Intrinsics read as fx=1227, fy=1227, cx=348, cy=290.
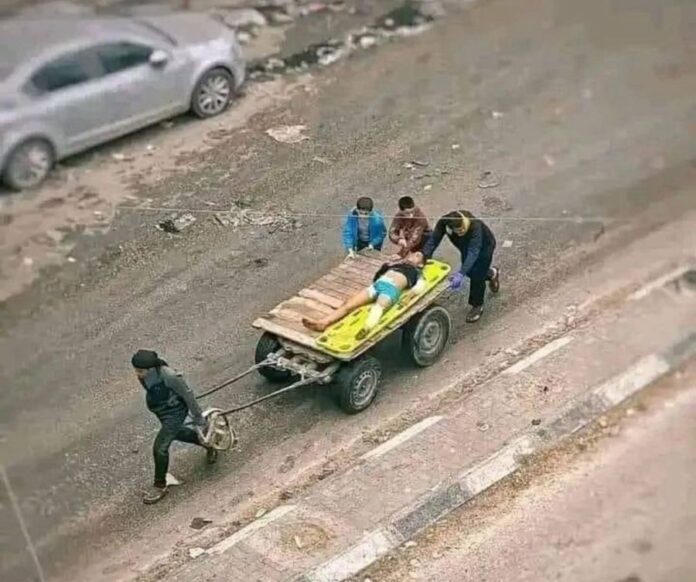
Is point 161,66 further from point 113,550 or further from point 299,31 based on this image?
Answer: point 113,550

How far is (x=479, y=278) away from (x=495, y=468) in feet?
5.32

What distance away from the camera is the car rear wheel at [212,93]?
1173 centimetres

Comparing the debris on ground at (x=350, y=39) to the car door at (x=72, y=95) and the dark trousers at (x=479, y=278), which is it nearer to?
the car door at (x=72, y=95)

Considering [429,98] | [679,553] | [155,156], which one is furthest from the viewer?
[429,98]

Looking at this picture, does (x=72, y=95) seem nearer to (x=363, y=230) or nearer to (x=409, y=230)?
(x=363, y=230)

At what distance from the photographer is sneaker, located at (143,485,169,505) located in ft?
25.1

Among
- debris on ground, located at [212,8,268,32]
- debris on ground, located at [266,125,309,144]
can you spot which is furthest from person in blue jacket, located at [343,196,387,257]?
debris on ground, located at [212,8,268,32]

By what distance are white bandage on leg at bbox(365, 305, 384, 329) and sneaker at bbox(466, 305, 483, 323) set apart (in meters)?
1.23

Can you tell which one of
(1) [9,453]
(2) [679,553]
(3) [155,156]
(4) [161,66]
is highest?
(4) [161,66]

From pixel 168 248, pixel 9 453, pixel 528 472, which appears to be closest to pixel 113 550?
pixel 9 453

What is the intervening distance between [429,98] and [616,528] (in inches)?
229

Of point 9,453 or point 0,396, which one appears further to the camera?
point 0,396

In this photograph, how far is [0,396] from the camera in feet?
27.1

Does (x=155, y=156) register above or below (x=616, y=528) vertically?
above
